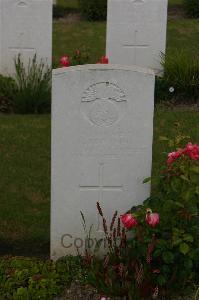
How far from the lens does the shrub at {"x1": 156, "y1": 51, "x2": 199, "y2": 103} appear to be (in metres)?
9.68

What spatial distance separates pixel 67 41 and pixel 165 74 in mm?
3586

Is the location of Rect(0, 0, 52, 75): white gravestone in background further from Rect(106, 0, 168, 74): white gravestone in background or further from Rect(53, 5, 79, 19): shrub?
Rect(53, 5, 79, 19): shrub

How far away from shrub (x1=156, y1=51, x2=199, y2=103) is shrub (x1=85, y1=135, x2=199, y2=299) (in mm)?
4799

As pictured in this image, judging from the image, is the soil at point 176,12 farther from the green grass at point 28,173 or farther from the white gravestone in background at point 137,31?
the green grass at point 28,173

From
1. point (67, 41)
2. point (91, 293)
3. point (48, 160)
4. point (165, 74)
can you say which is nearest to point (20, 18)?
point (165, 74)

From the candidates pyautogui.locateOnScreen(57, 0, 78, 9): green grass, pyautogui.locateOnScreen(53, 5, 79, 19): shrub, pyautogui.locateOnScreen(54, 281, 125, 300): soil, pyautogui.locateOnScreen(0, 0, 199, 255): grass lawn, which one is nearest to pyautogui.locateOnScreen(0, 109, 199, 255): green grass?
pyautogui.locateOnScreen(0, 0, 199, 255): grass lawn

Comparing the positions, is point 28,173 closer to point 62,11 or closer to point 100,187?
point 100,187

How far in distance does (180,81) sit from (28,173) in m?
3.25

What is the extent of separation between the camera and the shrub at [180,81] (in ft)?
31.8

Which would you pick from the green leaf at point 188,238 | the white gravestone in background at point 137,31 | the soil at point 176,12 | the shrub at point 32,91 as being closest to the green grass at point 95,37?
the soil at point 176,12

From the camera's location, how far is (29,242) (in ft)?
19.1

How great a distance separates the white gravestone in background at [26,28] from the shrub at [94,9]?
17.4 feet

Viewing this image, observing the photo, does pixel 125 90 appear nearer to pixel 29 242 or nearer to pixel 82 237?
pixel 82 237

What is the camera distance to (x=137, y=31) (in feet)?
33.1
